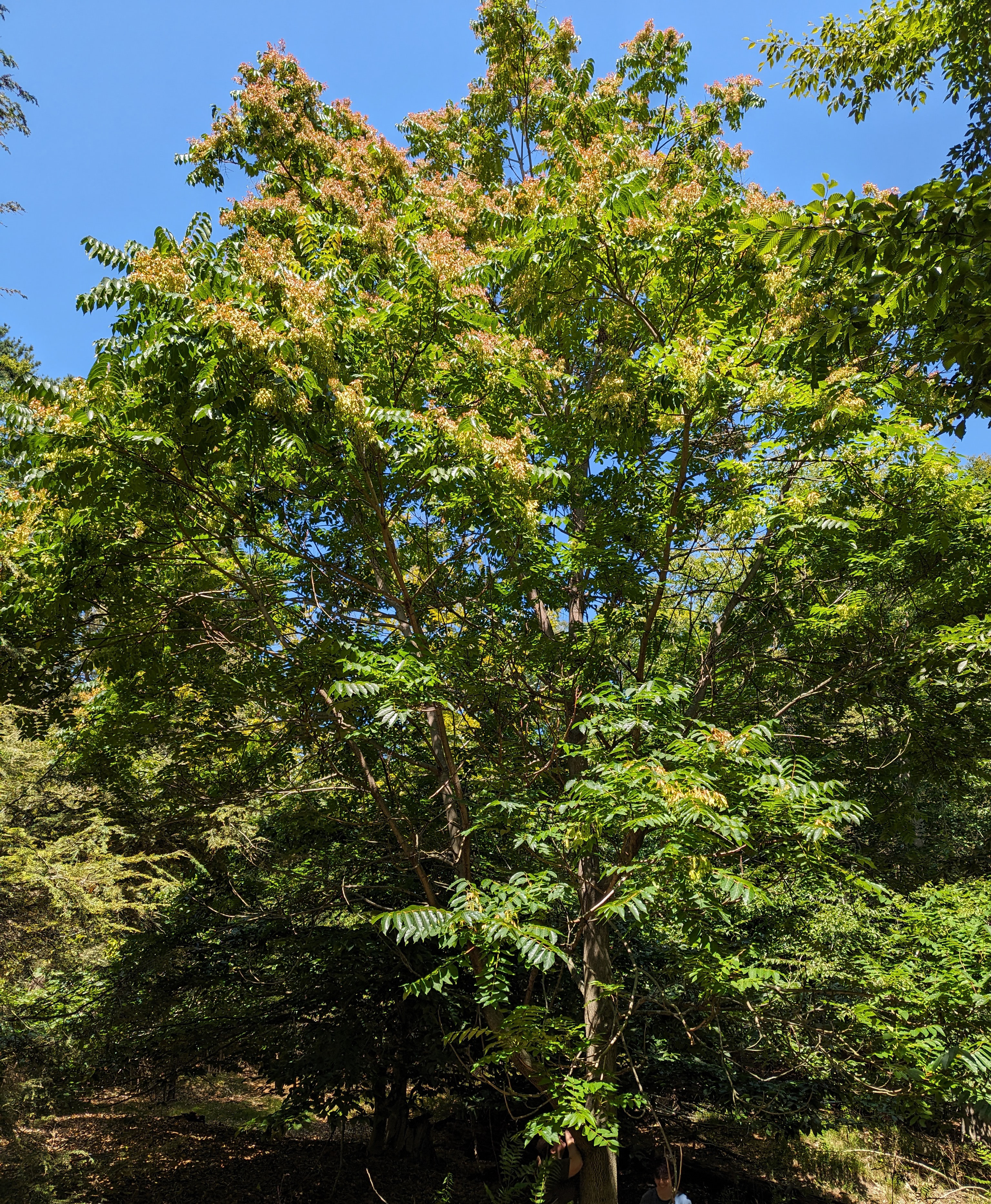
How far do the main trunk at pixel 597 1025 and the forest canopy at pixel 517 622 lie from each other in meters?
0.06

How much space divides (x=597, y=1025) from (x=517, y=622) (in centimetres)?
390

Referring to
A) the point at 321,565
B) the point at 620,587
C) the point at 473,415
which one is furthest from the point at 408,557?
the point at 473,415

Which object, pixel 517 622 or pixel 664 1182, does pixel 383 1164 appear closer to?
pixel 664 1182

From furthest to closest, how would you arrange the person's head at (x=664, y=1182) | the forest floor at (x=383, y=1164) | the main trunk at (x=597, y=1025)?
1. the forest floor at (x=383, y=1164)
2. the person's head at (x=664, y=1182)
3. the main trunk at (x=597, y=1025)

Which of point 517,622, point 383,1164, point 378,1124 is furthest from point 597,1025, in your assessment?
point 378,1124

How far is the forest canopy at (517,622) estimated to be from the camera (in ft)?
15.9

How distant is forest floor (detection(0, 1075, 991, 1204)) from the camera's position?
8430mm

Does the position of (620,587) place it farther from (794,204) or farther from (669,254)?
(794,204)

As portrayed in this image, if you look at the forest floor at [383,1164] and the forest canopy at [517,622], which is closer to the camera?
the forest canopy at [517,622]

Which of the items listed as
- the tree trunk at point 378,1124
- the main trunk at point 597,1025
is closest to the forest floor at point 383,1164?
the tree trunk at point 378,1124

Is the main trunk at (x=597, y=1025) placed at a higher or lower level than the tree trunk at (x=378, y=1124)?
higher

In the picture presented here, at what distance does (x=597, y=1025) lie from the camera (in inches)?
254

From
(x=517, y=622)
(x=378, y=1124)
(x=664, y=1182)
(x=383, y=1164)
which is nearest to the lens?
(x=664, y=1182)

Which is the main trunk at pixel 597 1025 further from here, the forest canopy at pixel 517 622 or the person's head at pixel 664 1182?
Answer: the person's head at pixel 664 1182
